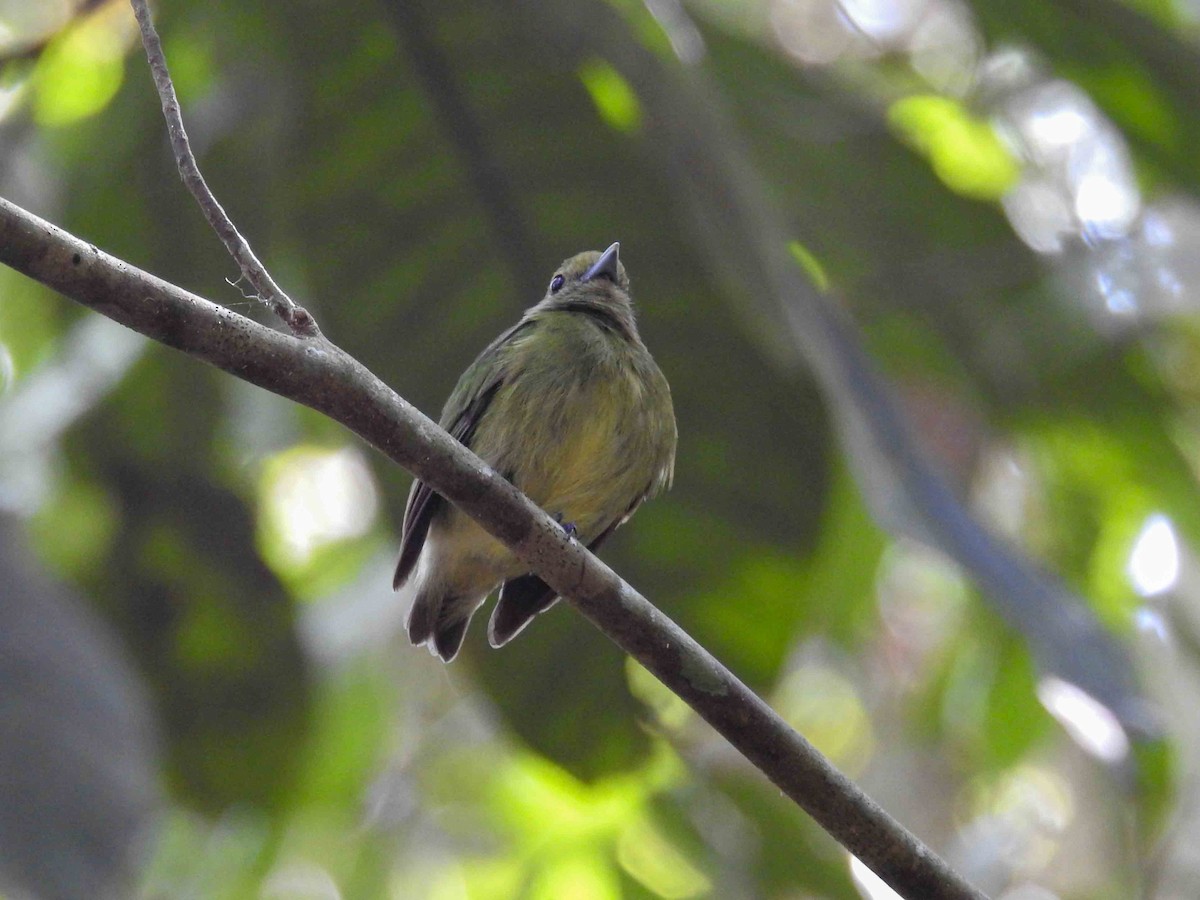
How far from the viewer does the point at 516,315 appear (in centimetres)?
379

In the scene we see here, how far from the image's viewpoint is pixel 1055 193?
5.64 m

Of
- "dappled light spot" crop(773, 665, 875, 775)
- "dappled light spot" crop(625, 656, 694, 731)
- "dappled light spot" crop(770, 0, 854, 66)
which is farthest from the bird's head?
"dappled light spot" crop(773, 665, 875, 775)

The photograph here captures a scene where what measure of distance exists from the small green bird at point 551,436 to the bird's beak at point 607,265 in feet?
0.04

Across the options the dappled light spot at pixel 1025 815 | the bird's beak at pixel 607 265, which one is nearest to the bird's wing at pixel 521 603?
the bird's beak at pixel 607 265

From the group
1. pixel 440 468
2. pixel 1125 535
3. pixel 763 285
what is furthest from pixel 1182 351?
pixel 440 468

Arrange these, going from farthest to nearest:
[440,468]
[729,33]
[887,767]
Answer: [887,767], [729,33], [440,468]

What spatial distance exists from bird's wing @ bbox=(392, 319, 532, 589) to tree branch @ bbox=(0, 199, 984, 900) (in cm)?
123

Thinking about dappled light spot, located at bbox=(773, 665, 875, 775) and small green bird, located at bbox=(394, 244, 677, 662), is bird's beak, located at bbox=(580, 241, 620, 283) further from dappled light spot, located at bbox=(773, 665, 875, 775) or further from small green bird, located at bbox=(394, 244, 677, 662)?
dappled light spot, located at bbox=(773, 665, 875, 775)

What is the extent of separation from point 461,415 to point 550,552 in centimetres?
150

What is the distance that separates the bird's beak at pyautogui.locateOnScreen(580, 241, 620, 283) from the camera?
3721 mm

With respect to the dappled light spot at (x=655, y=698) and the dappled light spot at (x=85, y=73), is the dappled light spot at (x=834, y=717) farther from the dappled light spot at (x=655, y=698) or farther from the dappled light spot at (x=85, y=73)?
the dappled light spot at (x=85, y=73)

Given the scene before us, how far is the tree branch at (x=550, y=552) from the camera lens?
185 cm

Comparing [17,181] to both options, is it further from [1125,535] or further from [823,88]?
[1125,535]

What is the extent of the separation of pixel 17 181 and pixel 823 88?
2.30m
